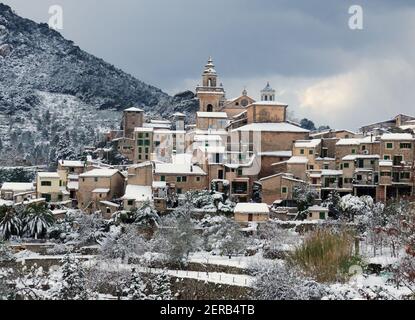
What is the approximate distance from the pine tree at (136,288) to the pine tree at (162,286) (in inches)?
16.1

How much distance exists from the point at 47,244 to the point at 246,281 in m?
10.4

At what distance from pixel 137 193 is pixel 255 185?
6548mm

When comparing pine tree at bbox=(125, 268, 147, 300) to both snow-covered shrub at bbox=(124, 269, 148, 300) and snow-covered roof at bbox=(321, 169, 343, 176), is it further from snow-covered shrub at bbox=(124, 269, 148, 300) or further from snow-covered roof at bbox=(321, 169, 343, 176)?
snow-covered roof at bbox=(321, 169, 343, 176)

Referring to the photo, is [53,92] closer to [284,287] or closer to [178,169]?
[178,169]

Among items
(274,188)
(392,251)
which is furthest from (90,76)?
(392,251)

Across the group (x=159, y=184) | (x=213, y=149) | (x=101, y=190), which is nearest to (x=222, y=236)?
(x=159, y=184)

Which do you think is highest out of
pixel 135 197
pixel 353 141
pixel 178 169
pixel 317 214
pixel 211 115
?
pixel 211 115

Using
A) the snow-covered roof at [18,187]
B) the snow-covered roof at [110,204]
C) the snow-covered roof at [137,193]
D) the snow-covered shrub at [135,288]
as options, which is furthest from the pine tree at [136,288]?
the snow-covered roof at [18,187]

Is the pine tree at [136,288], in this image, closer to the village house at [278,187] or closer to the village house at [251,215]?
the village house at [251,215]

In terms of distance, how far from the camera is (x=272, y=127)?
46125mm

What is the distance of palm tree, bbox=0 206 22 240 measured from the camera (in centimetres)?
3481

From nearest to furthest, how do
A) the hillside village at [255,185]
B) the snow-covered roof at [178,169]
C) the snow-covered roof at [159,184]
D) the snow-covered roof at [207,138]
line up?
1. the hillside village at [255,185]
2. the snow-covered roof at [159,184]
3. the snow-covered roof at [178,169]
4. the snow-covered roof at [207,138]

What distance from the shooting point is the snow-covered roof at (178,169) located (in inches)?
1586
